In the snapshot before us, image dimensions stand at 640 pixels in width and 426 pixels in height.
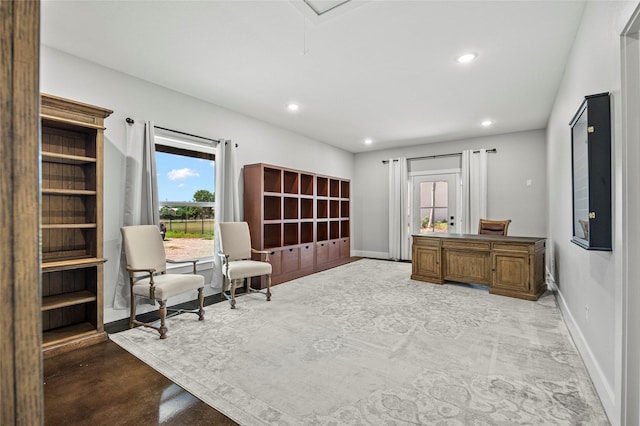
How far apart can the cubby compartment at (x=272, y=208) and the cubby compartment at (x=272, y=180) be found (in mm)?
167

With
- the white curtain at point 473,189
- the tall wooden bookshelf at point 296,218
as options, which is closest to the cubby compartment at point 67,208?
the tall wooden bookshelf at point 296,218

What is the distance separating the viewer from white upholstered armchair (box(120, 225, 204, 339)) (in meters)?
3.04

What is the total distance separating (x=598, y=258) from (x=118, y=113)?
457 cm

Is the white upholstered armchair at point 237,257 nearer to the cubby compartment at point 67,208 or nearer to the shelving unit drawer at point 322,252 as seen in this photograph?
the cubby compartment at point 67,208

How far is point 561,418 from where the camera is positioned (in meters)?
1.81

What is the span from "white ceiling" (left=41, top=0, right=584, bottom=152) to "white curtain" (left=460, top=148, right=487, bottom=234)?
167 cm

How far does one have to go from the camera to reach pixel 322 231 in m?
6.75

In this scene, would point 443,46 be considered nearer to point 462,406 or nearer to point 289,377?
point 462,406

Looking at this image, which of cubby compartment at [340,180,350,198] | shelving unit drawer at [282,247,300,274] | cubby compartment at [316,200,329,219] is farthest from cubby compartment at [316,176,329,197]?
shelving unit drawer at [282,247,300,274]

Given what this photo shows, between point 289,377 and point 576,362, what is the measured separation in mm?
2205

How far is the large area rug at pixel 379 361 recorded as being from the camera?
1886 millimetres

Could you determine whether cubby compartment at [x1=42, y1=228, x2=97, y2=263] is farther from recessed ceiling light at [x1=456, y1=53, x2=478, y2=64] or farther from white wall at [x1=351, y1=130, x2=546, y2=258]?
white wall at [x1=351, y1=130, x2=546, y2=258]

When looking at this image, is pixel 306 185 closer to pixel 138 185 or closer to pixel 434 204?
pixel 434 204

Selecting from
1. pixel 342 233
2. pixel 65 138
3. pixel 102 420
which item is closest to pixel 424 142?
pixel 342 233
